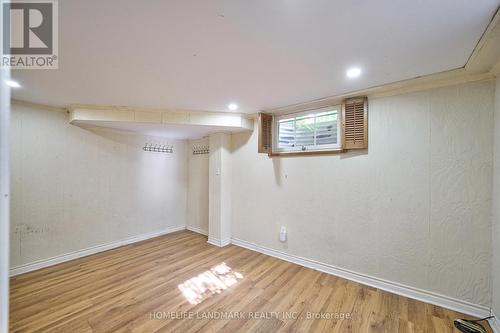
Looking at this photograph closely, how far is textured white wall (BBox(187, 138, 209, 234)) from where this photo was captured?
167 inches

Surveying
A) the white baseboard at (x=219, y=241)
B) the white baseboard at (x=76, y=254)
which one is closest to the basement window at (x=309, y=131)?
the white baseboard at (x=219, y=241)

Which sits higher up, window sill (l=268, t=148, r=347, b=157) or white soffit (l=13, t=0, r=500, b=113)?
white soffit (l=13, t=0, r=500, b=113)

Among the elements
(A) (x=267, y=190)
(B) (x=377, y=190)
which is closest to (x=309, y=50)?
(B) (x=377, y=190)

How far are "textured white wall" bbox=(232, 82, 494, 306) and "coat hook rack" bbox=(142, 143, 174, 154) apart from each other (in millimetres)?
2609

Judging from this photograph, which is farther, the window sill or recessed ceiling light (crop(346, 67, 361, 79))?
the window sill

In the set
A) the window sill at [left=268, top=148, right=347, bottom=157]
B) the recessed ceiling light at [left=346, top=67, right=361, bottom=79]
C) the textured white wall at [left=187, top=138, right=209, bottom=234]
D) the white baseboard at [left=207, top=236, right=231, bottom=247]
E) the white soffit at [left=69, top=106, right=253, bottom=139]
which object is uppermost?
the recessed ceiling light at [left=346, top=67, right=361, bottom=79]

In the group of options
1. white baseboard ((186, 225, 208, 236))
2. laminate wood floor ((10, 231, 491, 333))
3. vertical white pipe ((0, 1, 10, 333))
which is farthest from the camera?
white baseboard ((186, 225, 208, 236))

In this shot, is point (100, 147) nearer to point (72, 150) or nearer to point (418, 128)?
point (72, 150)

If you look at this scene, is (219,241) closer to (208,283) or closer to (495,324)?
(208,283)

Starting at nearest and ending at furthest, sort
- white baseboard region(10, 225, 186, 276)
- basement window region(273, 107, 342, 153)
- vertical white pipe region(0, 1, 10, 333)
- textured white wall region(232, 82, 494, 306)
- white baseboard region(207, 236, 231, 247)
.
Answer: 1. vertical white pipe region(0, 1, 10, 333)
2. textured white wall region(232, 82, 494, 306)
3. white baseboard region(10, 225, 186, 276)
4. basement window region(273, 107, 342, 153)
5. white baseboard region(207, 236, 231, 247)

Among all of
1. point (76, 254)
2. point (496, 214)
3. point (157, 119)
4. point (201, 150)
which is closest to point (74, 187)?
point (76, 254)

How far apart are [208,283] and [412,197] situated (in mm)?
2439

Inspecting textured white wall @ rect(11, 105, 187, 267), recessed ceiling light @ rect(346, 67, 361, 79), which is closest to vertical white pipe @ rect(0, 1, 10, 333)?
recessed ceiling light @ rect(346, 67, 361, 79)

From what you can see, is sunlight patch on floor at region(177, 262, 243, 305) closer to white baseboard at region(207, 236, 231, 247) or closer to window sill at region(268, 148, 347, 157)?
white baseboard at region(207, 236, 231, 247)
